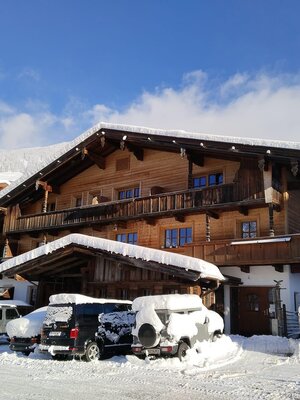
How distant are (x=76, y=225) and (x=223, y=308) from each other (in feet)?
33.4

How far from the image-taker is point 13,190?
28047 mm

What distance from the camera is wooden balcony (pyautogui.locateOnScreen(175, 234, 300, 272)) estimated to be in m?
17.4

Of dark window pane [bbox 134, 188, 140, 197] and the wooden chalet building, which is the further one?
dark window pane [bbox 134, 188, 140, 197]

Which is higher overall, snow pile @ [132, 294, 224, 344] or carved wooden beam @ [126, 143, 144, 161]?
carved wooden beam @ [126, 143, 144, 161]

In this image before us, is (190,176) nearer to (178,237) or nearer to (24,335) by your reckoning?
(178,237)

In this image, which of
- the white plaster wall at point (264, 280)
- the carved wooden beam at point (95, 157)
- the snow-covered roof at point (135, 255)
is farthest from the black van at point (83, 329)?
the carved wooden beam at point (95, 157)

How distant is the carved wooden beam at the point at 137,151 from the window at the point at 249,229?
7625 mm

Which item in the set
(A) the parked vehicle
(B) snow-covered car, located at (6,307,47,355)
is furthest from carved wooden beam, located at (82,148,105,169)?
(B) snow-covered car, located at (6,307,47,355)

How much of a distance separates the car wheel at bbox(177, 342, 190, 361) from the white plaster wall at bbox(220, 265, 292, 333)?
7.72 meters

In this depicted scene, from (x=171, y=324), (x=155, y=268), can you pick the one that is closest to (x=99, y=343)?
(x=171, y=324)

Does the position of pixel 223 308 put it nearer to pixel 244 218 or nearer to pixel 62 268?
pixel 244 218

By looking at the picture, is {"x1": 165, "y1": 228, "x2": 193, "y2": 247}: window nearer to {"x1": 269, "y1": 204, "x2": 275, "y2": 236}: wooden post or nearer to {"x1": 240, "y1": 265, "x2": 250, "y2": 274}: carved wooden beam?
{"x1": 240, "y1": 265, "x2": 250, "y2": 274}: carved wooden beam

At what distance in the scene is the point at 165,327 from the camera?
11180 mm

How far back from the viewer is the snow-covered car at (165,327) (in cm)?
1105
